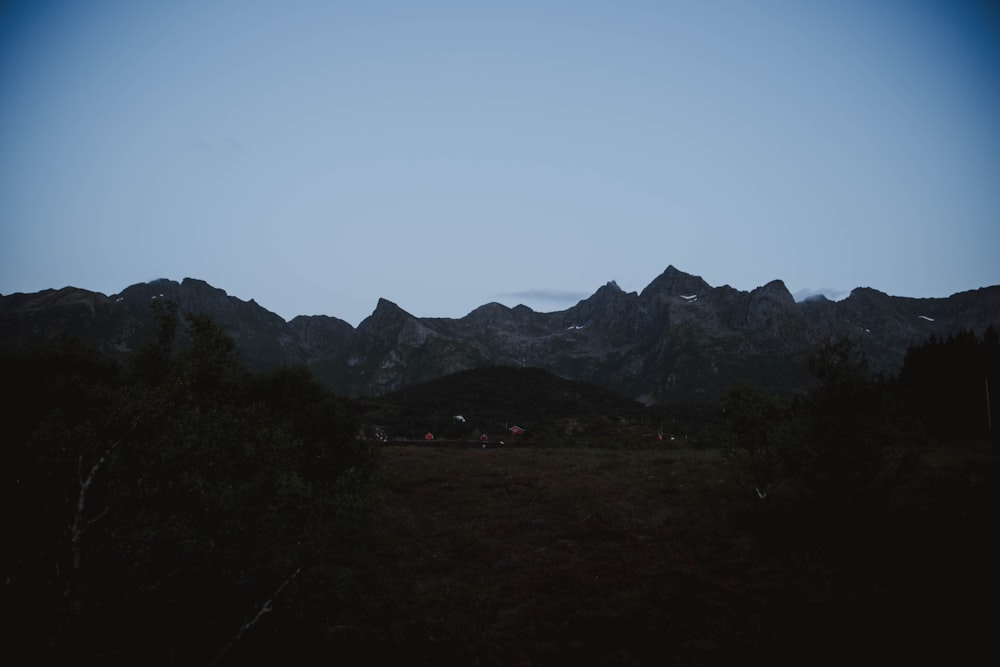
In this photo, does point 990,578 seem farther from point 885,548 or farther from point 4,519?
point 4,519

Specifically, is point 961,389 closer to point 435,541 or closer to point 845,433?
point 845,433

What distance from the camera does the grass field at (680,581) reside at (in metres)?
17.0

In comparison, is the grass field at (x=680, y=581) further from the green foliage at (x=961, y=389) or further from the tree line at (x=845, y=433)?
the green foliage at (x=961, y=389)

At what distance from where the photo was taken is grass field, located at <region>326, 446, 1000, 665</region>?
1705 cm

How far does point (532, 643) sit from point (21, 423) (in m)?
27.4

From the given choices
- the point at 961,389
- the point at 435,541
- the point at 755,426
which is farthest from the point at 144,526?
the point at 961,389

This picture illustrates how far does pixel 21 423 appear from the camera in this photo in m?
24.9

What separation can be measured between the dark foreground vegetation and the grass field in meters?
0.14

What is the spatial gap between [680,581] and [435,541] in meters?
15.7

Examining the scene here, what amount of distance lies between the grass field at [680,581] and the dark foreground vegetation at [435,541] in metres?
0.14

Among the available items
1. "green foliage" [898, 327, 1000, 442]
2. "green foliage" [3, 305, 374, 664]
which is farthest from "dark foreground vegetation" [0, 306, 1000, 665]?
"green foliage" [898, 327, 1000, 442]

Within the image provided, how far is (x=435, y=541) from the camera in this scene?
105 feet

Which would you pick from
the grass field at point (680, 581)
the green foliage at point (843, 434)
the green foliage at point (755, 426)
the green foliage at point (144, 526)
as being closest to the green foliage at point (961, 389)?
the grass field at point (680, 581)

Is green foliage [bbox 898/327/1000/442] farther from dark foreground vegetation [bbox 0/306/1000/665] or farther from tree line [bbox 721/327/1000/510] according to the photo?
tree line [bbox 721/327/1000/510]
